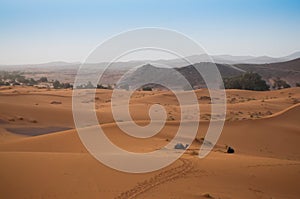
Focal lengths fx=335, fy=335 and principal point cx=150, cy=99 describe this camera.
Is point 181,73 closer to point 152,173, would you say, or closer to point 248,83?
point 248,83

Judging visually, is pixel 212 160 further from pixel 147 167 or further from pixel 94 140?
pixel 94 140

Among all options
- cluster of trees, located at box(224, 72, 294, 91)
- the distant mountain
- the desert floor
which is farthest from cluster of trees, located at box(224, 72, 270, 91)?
the desert floor

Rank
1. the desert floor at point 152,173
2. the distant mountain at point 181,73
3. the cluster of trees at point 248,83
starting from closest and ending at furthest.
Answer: the desert floor at point 152,173 → the cluster of trees at point 248,83 → the distant mountain at point 181,73

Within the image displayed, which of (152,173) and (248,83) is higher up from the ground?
(248,83)

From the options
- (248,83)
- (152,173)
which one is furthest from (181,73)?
(152,173)

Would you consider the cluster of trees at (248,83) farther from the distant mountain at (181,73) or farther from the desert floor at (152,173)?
the desert floor at (152,173)

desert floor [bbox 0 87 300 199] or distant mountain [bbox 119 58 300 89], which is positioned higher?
distant mountain [bbox 119 58 300 89]

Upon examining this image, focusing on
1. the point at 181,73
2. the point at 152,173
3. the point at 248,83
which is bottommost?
the point at 152,173

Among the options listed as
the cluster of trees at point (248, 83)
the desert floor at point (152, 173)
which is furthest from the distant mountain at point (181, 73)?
the desert floor at point (152, 173)

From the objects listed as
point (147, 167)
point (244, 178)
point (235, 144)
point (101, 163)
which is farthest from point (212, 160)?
point (235, 144)

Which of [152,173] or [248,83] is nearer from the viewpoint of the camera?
[152,173]

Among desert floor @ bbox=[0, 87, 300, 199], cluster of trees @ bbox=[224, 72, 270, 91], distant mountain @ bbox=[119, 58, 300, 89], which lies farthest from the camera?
distant mountain @ bbox=[119, 58, 300, 89]

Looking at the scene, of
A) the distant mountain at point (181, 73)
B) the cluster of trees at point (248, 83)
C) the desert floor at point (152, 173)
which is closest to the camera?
the desert floor at point (152, 173)

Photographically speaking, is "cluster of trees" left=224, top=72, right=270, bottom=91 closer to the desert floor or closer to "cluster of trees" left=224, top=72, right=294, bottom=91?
"cluster of trees" left=224, top=72, right=294, bottom=91
